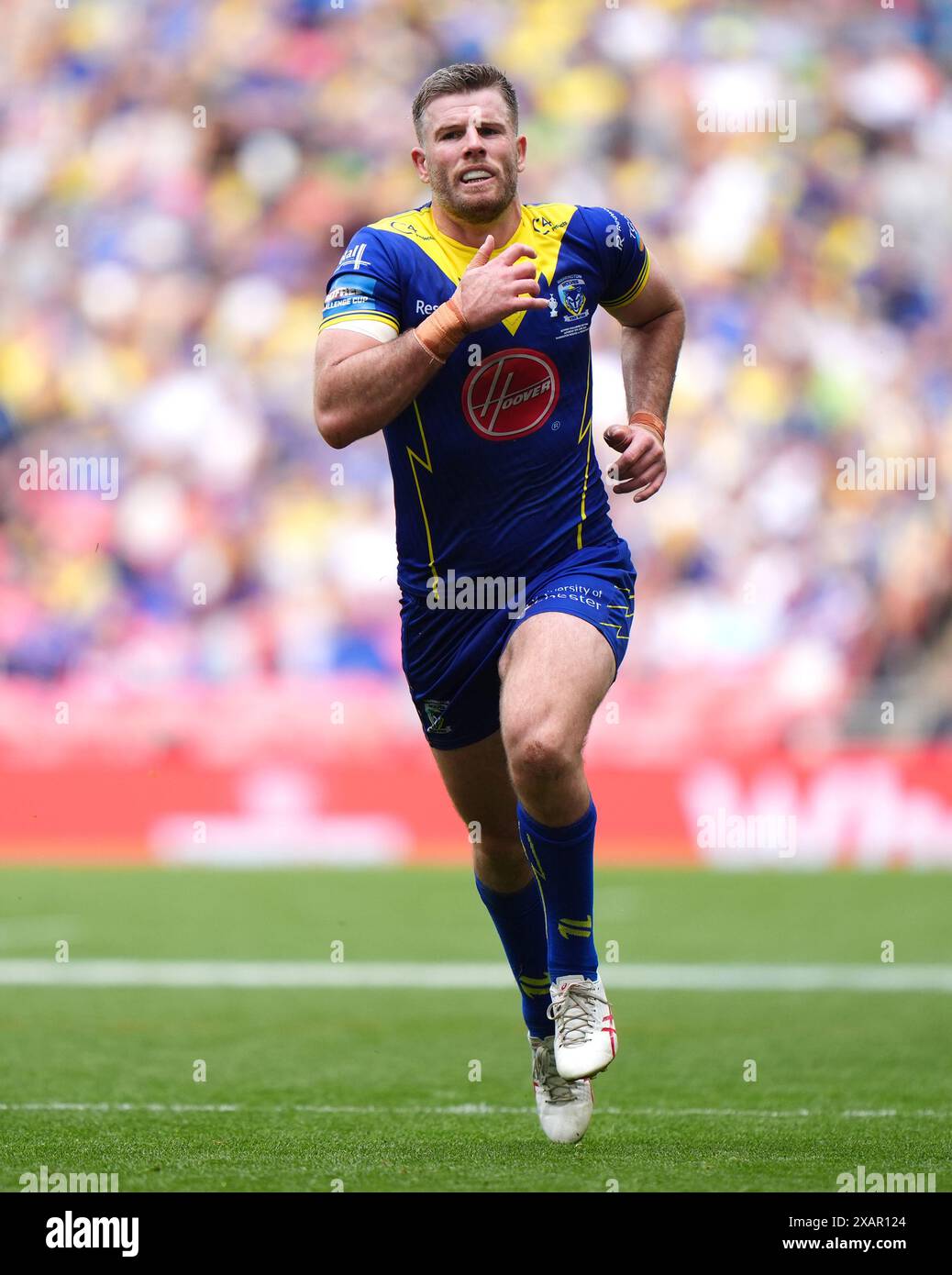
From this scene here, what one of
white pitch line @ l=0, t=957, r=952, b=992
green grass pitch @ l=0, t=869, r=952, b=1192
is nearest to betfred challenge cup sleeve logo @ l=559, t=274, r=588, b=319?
green grass pitch @ l=0, t=869, r=952, b=1192

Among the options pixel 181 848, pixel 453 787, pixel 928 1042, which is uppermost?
pixel 453 787

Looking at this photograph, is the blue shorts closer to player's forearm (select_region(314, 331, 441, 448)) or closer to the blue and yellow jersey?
the blue and yellow jersey

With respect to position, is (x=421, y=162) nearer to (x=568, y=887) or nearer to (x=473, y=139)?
(x=473, y=139)

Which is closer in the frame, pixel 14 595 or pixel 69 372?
pixel 14 595

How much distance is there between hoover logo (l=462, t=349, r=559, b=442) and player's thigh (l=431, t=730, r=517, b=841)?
0.86m

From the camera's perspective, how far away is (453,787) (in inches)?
212

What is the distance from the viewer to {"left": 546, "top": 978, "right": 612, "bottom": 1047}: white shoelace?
4.73 meters

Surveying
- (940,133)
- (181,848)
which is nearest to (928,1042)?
(181,848)

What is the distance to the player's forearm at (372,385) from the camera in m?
4.56

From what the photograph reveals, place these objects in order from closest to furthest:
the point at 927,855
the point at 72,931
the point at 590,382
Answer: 1. the point at 590,382
2. the point at 72,931
3. the point at 927,855

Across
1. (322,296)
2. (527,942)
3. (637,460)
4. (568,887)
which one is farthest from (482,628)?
(322,296)

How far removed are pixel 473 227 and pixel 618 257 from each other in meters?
0.51
